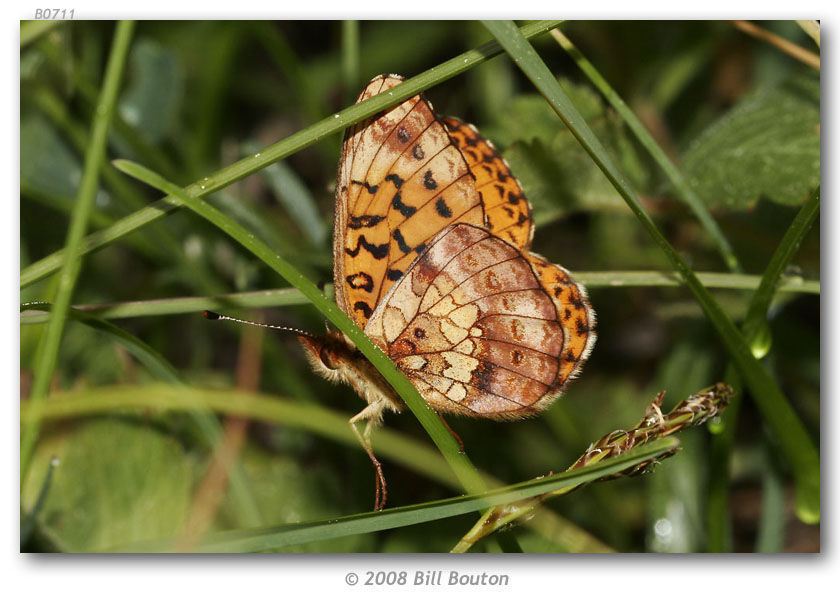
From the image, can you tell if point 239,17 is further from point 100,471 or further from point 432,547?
point 432,547

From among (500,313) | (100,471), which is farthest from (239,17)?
(100,471)

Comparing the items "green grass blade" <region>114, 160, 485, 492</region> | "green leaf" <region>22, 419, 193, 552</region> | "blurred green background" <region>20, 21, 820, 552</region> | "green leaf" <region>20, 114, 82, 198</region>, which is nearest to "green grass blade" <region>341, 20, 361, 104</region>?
"blurred green background" <region>20, 21, 820, 552</region>

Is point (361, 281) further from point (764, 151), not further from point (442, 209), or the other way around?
point (764, 151)

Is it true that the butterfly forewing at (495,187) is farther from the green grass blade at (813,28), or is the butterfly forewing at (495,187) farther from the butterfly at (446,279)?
the green grass blade at (813,28)

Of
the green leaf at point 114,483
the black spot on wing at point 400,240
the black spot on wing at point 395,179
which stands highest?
the black spot on wing at point 395,179

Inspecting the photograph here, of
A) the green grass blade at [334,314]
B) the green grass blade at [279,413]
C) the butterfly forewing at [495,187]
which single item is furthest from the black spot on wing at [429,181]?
the green grass blade at [279,413]

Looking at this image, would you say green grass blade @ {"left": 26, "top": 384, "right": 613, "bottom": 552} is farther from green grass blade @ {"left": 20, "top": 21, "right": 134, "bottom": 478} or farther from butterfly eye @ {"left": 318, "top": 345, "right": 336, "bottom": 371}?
green grass blade @ {"left": 20, "top": 21, "right": 134, "bottom": 478}

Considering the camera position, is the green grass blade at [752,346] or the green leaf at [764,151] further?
the green leaf at [764,151]
